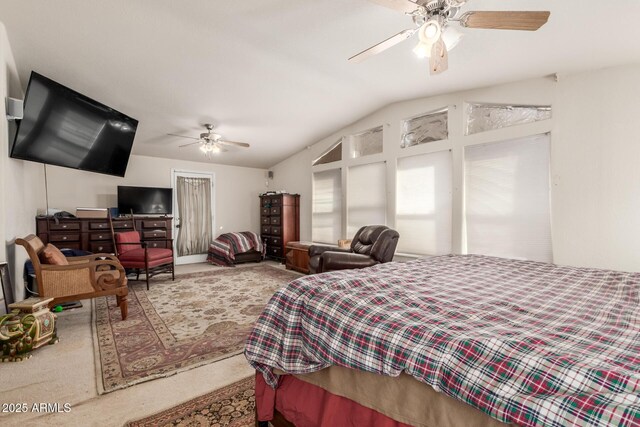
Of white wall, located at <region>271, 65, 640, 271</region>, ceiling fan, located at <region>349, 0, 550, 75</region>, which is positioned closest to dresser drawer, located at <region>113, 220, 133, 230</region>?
ceiling fan, located at <region>349, 0, 550, 75</region>

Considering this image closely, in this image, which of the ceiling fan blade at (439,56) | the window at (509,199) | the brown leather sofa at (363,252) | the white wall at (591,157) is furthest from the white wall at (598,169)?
the ceiling fan blade at (439,56)

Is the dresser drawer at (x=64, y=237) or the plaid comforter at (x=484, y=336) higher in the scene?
the dresser drawer at (x=64, y=237)

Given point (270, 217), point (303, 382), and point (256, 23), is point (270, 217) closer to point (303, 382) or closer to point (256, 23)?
point (256, 23)

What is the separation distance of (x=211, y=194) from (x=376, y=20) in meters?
5.22

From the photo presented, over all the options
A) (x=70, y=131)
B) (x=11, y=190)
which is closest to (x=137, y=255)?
(x=11, y=190)

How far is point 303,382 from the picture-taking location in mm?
1263

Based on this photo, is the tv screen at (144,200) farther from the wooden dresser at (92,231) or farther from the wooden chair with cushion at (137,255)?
the wooden chair with cushion at (137,255)

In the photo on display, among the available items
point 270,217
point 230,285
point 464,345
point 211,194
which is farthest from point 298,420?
point 211,194

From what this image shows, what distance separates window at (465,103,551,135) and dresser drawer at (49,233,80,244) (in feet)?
19.0

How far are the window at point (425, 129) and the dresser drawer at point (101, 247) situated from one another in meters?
4.92

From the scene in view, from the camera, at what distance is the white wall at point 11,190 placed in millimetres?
2422

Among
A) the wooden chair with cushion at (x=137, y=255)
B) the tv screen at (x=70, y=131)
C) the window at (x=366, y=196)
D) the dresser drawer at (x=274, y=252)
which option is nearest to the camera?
the tv screen at (x=70, y=131)

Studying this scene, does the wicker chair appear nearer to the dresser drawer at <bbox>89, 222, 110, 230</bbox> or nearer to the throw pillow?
the throw pillow

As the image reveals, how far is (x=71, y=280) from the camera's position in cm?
266
